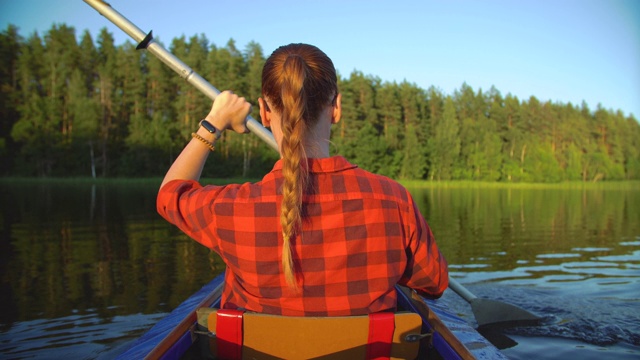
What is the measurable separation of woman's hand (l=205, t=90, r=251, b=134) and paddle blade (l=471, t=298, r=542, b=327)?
10.4 ft

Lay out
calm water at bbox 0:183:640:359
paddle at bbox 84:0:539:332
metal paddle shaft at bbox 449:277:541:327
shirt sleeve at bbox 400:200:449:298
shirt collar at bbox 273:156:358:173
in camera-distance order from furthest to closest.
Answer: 1. metal paddle shaft at bbox 449:277:541:327
2. calm water at bbox 0:183:640:359
3. paddle at bbox 84:0:539:332
4. shirt sleeve at bbox 400:200:449:298
5. shirt collar at bbox 273:156:358:173

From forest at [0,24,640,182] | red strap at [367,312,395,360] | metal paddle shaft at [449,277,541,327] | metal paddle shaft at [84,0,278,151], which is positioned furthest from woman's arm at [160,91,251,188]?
forest at [0,24,640,182]

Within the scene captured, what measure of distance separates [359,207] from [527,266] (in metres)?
6.78

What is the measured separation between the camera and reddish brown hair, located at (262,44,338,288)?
4.20 feet

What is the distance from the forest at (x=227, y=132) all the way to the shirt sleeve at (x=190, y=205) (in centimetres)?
3568

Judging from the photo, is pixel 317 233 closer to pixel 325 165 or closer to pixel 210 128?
pixel 325 165

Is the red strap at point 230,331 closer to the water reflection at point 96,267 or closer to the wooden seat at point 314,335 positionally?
the wooden seat at point 314,335

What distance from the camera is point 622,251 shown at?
8.84 metres

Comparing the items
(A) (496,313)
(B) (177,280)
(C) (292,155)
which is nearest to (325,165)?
(C) (292,155)

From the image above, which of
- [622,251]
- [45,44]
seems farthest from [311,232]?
[45,44]

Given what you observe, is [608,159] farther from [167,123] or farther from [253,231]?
[253,231]

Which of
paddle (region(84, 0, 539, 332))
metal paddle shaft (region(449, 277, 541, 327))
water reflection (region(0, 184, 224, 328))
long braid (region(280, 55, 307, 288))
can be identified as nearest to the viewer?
long braid (region(280, 55, 307, 288))

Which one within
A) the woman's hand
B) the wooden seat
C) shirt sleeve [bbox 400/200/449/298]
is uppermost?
the woman's hand

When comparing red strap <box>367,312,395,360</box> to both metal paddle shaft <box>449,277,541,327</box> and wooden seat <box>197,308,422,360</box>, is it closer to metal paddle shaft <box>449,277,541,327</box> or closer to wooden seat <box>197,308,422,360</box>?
wooden seat <box>197,308,422,360</box>
